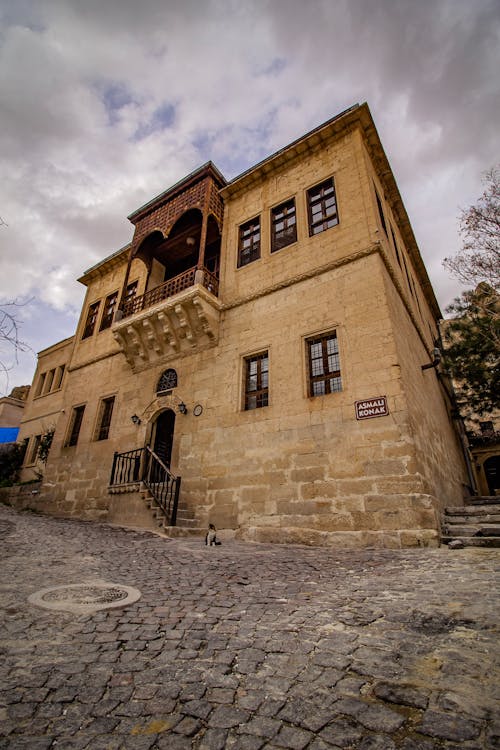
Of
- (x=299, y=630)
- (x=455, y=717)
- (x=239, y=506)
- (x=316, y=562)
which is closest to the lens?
(x=455, y=717)

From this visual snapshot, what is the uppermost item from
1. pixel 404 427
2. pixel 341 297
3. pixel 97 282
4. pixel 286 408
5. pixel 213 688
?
pixel 97 282

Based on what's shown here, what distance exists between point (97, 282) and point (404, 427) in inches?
625

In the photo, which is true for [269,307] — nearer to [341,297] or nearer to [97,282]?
[341,297]

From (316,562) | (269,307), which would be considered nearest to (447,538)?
(316,562)

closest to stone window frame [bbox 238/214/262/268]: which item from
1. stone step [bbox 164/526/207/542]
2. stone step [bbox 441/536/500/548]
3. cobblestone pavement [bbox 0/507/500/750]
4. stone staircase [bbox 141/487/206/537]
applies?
stone staircase [bbox 141/487/206/537]

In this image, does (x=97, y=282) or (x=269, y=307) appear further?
(x=97, y=282)

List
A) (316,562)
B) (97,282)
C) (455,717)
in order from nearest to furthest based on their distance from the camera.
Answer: (455,717) < (316,562) < (97,282)

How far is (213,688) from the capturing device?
6.62ft

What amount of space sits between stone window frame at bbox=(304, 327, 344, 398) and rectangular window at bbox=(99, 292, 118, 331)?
10161 millimetres

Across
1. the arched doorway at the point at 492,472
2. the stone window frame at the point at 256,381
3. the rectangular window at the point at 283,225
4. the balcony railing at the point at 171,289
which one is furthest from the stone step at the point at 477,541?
the arched doorway at the point at 492,472

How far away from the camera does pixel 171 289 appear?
38.5ft

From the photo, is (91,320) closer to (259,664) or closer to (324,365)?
(324,365)

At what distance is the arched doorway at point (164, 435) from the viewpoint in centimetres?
1127

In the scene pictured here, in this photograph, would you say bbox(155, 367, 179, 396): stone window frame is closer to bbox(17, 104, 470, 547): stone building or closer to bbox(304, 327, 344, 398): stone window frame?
bbox(17, 104, 470, 547): stone building
